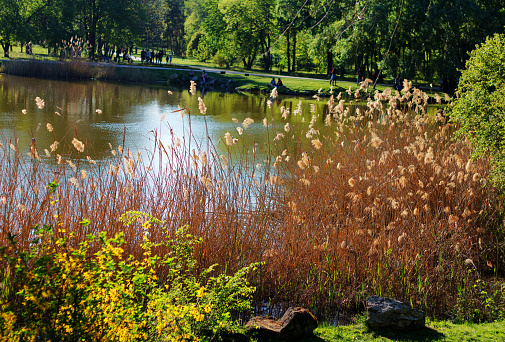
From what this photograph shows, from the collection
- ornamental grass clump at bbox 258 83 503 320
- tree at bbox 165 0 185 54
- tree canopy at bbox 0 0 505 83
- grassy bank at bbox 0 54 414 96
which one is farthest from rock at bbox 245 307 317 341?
tree at bbox 165 0 185 54

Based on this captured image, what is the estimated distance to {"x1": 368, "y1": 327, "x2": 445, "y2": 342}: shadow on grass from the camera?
4.11m

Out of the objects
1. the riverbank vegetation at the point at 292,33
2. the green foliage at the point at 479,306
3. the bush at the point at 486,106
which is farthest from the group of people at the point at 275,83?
the green foliage at the point at 479,306

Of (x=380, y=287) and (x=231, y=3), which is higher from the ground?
(x=231, y=3)

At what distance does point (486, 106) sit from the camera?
630cm

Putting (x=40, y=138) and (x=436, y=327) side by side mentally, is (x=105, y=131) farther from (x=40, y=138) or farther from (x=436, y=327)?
(x=436, y=327)

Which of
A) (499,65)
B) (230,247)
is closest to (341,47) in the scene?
(499,65)

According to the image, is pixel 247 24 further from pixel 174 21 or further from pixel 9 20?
pixel 174 21

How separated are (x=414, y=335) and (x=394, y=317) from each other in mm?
212

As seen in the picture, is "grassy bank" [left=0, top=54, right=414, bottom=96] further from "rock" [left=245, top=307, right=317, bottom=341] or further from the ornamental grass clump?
"rock" [left=245, top=307, right=317, bottom=341]

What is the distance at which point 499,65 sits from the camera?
6.55 metres

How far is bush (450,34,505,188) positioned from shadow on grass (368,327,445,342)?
232cm

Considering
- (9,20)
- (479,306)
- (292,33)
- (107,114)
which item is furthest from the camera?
(292,33)

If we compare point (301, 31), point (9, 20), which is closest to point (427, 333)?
point (301, 31)

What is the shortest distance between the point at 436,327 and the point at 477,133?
2924 millimetres
